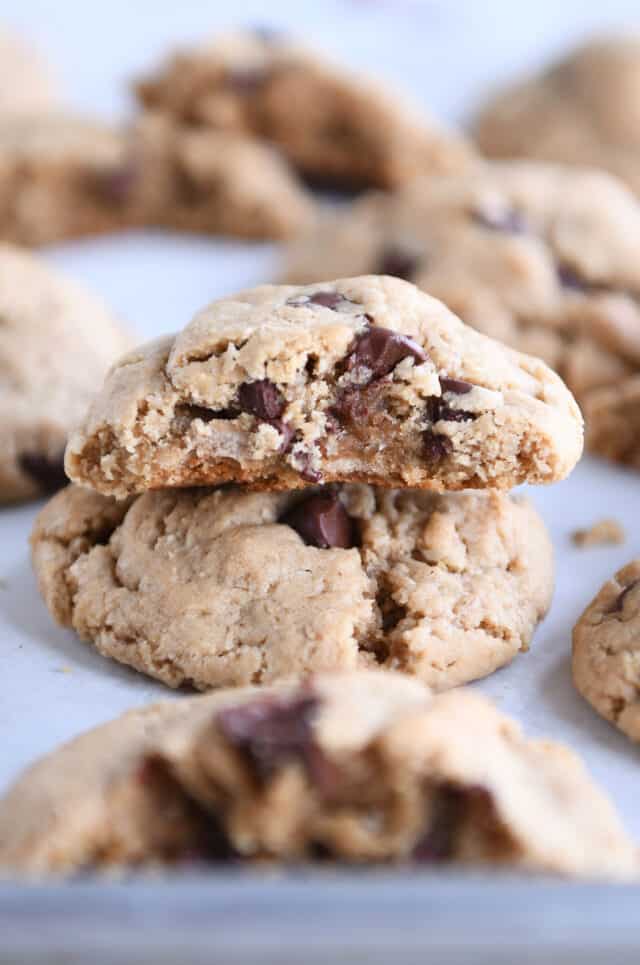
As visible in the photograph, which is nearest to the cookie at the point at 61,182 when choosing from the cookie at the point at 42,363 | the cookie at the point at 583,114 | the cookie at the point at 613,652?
the cookie at the point at 42,363

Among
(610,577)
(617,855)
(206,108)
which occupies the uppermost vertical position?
(206,108)

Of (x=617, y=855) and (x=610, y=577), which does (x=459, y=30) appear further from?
(x=617, y=855)

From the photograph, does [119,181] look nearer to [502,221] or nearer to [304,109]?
[304,109]

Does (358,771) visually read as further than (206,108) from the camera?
No

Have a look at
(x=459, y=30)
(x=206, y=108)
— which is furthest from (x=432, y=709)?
(x=459, y=30)

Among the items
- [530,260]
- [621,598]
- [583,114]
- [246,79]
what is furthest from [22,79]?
[621,598]

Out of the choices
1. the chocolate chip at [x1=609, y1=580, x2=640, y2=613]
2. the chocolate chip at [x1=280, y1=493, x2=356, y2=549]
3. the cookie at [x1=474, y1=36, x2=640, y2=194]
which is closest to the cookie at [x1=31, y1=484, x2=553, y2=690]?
the chocolate chip at [x1=280, y1=493, x2=356, y2=549]

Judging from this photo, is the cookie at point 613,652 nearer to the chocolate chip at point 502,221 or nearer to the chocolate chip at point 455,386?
the chocolate chip at point 455,386
